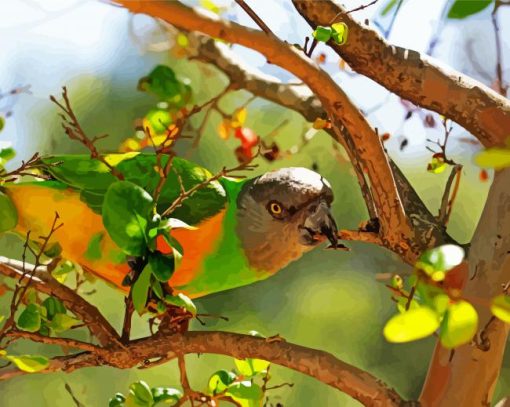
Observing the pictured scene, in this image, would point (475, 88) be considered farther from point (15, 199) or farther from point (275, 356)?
point (15, 199)

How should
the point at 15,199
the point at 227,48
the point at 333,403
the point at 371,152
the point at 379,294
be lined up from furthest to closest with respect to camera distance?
the point at 379,294
the point at 333,403
the point at 227,48
the point at 15,199
the point at 371,152

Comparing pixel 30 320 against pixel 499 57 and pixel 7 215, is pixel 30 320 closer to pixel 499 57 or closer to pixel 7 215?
pixel 7 215

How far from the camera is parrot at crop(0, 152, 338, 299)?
0.62 meters

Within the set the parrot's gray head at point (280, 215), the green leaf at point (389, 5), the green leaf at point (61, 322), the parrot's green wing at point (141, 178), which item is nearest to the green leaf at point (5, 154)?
the parrot's green wing at point (141, 178)

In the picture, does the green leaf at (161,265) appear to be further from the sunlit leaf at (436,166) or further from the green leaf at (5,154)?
the sunlit leaf at (436,166)

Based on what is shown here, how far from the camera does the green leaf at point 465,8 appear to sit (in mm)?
247

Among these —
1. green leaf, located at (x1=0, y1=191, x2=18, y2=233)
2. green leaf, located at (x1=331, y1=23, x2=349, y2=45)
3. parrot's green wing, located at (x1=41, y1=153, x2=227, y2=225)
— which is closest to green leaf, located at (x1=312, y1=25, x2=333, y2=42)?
green leaf, located at (x1=331, y1=23, x2=349, y2=45)

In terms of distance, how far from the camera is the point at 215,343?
0.56 metres

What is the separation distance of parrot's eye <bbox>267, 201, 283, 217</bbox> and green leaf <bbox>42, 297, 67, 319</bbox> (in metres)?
0.23

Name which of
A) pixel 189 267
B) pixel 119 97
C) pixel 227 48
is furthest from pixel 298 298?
pixel 189 267

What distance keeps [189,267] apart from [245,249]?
0.06 meters

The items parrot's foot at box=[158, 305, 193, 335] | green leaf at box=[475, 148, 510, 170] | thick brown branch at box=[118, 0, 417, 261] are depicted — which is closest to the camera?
green leaf at box=[475, 148, 510, 170]

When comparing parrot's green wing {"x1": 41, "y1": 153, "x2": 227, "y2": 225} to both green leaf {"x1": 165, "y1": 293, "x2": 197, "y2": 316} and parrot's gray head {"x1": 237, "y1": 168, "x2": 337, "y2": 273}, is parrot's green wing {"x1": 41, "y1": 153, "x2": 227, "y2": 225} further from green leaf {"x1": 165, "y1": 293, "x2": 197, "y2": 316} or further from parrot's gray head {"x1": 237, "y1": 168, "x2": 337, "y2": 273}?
green leaf {"x1": 165, "y1": 293, "x2": 197, "y2": 316}

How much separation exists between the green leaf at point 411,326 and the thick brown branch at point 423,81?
32cm
